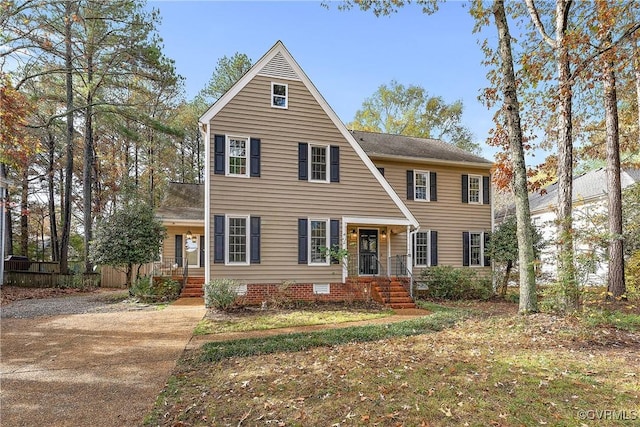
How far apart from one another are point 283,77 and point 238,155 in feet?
10.4

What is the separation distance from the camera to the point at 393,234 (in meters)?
14.5

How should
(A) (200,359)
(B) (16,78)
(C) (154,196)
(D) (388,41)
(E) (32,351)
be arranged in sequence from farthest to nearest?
(C) (154,196)
(B) (16,78)
(D) (388,41)
(E) (32,351)
(A) (200,359)

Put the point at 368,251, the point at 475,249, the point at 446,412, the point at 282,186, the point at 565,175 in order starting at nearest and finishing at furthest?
the point at 446,412 → the point at 565,175 → the point at 282,186 → the point at 368,251 → the point at 475,249

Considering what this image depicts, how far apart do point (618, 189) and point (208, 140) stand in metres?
13.8

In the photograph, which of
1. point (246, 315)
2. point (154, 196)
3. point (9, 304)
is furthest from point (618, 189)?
point (154, 196)

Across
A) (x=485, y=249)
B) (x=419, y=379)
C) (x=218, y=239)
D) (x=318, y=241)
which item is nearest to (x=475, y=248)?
(x=485, y=249)

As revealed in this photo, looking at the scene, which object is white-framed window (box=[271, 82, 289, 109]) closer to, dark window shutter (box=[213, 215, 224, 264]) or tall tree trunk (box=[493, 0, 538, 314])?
dark window shutter (box=[213, 215, 224, 264])

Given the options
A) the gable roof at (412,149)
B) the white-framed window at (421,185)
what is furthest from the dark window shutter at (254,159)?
the white-framed window at (421,185)

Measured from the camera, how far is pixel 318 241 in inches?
490

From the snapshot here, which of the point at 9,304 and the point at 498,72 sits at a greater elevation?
the point at 498,72

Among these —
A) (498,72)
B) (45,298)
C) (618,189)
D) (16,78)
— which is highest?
(16,78)

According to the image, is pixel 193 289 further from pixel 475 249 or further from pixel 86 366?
pixel 475 249

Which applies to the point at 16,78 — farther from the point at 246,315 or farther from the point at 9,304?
the point at 246,315

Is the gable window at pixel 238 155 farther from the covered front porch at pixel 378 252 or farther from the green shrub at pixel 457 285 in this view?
the green shrub at pixel 457 285
